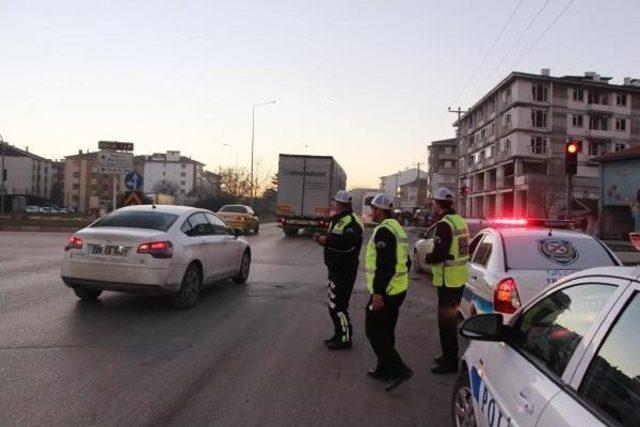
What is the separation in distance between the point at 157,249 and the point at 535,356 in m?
6.41

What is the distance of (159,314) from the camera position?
332 inches

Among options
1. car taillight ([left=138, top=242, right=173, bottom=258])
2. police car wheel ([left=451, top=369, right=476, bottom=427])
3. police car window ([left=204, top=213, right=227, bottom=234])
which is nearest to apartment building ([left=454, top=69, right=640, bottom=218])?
police car window ([left=204, top=213, right=227, bottom=234])

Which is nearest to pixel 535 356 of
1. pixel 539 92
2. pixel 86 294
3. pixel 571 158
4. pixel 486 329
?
pixel 486 329

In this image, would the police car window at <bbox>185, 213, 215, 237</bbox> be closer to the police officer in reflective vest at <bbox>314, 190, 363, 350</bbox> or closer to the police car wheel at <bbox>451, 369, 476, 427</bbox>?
the police officer in reflective vest at <bbox>314, 190, 363, 350</bbox>

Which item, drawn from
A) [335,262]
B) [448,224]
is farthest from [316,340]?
[448,224]

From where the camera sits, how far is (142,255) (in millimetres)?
8297

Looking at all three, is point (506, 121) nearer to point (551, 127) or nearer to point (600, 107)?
point (551, 127)

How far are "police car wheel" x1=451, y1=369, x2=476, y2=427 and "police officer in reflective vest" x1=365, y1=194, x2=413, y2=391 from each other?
4.52 feet

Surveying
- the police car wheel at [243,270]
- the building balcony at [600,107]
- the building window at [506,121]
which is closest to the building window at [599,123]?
the building balcony at [600,107]

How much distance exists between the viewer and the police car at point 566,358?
213 centimetres

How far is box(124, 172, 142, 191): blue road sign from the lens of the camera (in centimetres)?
1909

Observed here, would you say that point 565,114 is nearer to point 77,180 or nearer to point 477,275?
point 477,275

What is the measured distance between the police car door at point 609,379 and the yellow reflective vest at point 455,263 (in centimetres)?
351

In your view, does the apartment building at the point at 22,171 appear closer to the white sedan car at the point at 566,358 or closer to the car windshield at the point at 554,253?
the car windshield at the point at 554,253
